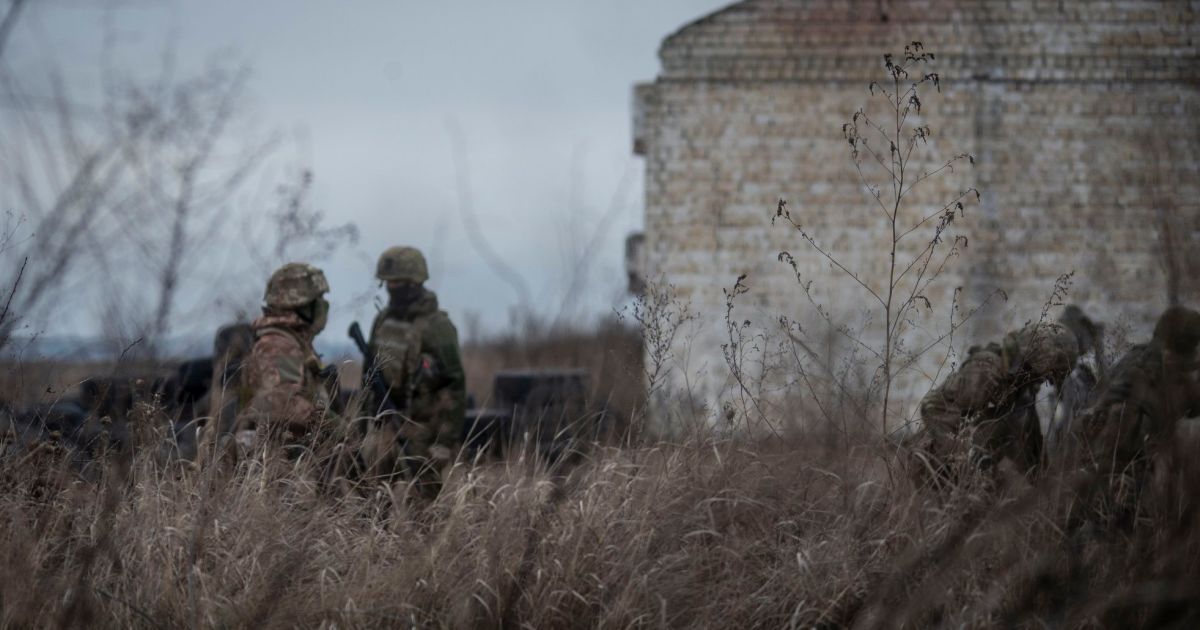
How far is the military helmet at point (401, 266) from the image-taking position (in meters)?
6.89

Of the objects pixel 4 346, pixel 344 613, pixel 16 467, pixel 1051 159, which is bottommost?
pixel 344 613

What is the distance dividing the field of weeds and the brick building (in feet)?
28.0

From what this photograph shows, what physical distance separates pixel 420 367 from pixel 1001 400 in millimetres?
2983

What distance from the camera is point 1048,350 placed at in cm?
527

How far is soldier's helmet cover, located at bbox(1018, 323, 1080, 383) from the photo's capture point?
198 inches

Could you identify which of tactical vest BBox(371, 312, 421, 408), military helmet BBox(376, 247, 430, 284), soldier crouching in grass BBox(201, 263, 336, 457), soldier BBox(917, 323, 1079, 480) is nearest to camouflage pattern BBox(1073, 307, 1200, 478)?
soldier BBox(917, 323, 1079, 480)

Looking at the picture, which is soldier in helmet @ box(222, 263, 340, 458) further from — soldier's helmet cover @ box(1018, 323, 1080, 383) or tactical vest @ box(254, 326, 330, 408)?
soldier's helmet cover @ box(1018, 323, 1080, 383)

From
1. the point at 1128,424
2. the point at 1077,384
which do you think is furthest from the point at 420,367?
the point at 1128,424

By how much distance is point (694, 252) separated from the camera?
1347 cm

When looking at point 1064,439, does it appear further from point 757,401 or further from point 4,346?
point 4,346

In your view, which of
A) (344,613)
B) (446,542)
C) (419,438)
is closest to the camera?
(344,613)

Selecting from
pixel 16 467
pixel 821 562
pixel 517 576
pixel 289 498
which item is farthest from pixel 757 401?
pixel 16 467

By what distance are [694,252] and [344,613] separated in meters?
9.80

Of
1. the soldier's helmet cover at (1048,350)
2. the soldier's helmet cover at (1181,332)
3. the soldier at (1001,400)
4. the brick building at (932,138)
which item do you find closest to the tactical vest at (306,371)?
the soldier at (1001,400)
